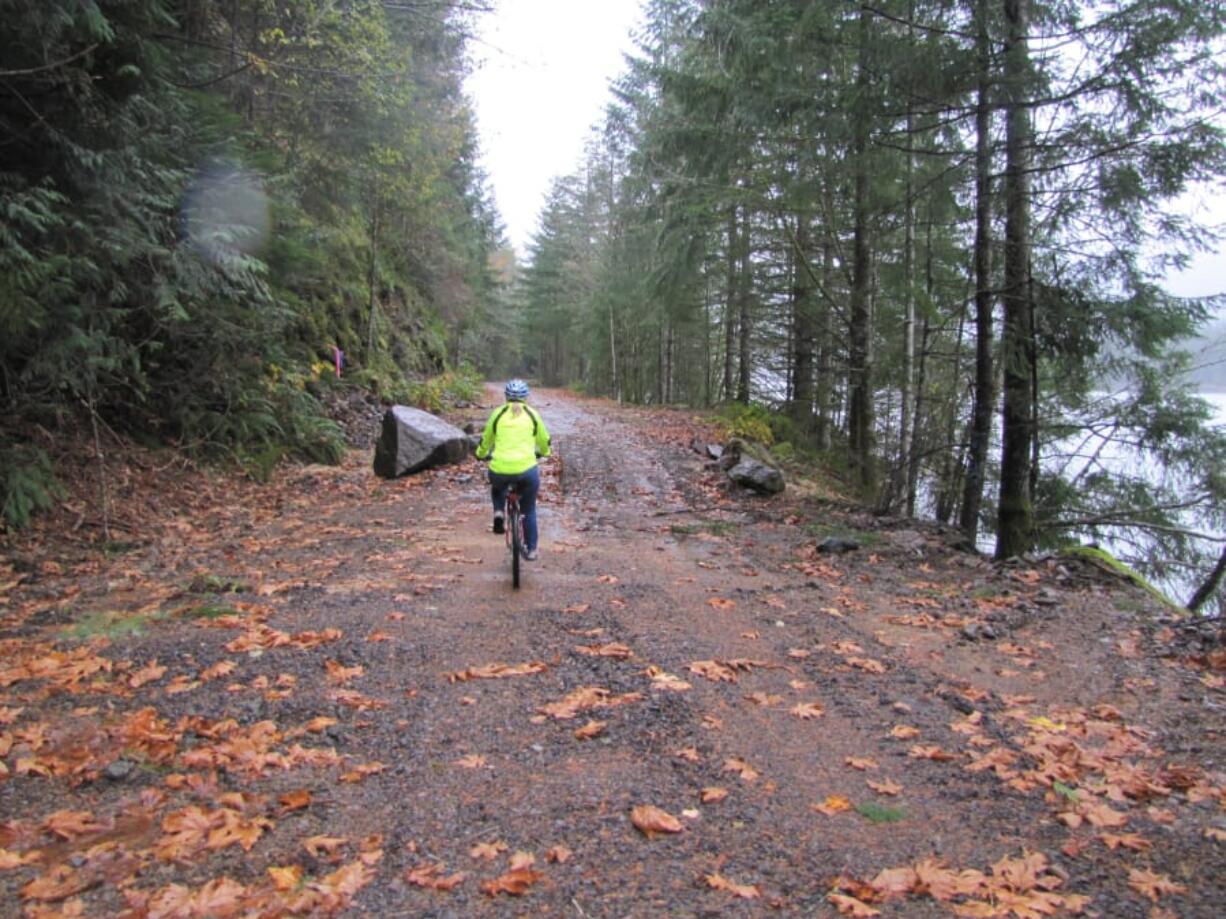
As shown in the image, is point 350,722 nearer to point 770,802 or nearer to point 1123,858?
point 770,802

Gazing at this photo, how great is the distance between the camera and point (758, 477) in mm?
12125

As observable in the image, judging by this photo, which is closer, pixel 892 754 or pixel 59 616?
pixel 892 754

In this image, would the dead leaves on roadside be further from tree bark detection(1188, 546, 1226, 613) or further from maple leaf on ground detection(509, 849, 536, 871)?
tree bark detection(1188, 546, 1226, 613)

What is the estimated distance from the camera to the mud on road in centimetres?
296

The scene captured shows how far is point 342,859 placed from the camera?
304 centimetres

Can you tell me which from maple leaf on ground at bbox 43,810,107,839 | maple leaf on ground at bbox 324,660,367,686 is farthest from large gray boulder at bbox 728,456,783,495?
maple leaf on ground at bbox 43,810,107,839

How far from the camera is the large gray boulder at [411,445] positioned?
12.8 m

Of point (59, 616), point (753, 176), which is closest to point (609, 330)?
point (753, 176)

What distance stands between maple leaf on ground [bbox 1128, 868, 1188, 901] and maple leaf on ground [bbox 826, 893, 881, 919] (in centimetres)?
110

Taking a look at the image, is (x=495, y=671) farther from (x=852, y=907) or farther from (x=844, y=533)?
(x=844, y=533)

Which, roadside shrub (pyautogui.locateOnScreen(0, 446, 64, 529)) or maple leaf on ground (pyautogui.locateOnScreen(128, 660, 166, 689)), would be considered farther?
roadside shrub (pyautogui.locateOnScreen(0, 446, 64, 529))

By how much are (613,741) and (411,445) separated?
382 inches

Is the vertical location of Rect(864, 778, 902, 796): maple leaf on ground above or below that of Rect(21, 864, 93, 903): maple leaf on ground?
below

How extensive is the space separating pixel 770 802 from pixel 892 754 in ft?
3.03
